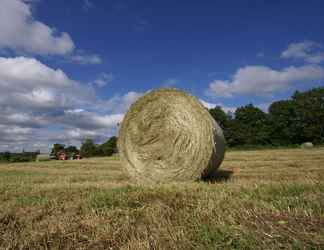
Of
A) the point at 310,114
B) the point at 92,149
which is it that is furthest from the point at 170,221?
the point at 310,114

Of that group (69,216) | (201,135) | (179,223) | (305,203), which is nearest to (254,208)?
(305,203)

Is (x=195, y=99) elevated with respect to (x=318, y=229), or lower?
elevated

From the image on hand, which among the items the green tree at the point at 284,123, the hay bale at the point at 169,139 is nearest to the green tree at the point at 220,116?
the green tree at the point at 284,123

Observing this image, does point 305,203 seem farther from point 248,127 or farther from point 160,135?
point 248,127

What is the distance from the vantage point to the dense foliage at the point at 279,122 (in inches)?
1730

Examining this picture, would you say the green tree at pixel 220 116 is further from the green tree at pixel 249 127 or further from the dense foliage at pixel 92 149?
the dense foliage at pixel 92 149

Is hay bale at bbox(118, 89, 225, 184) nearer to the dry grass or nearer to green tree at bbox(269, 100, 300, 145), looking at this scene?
the dry grass

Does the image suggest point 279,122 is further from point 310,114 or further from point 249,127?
point 249,127

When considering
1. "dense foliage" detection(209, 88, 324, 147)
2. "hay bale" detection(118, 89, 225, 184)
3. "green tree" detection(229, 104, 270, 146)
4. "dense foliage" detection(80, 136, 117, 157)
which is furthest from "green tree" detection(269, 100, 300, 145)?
"hay bale" detection(118, 89, 225, 184)

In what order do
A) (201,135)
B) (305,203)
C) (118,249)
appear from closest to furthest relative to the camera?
(118,249) < (305,203) < (201,135)

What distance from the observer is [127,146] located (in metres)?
7.12

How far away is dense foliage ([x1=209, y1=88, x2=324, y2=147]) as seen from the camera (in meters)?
43.9

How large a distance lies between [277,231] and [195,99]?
4479 millimetres

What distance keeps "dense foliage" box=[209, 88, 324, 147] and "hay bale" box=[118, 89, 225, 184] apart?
3720cm
